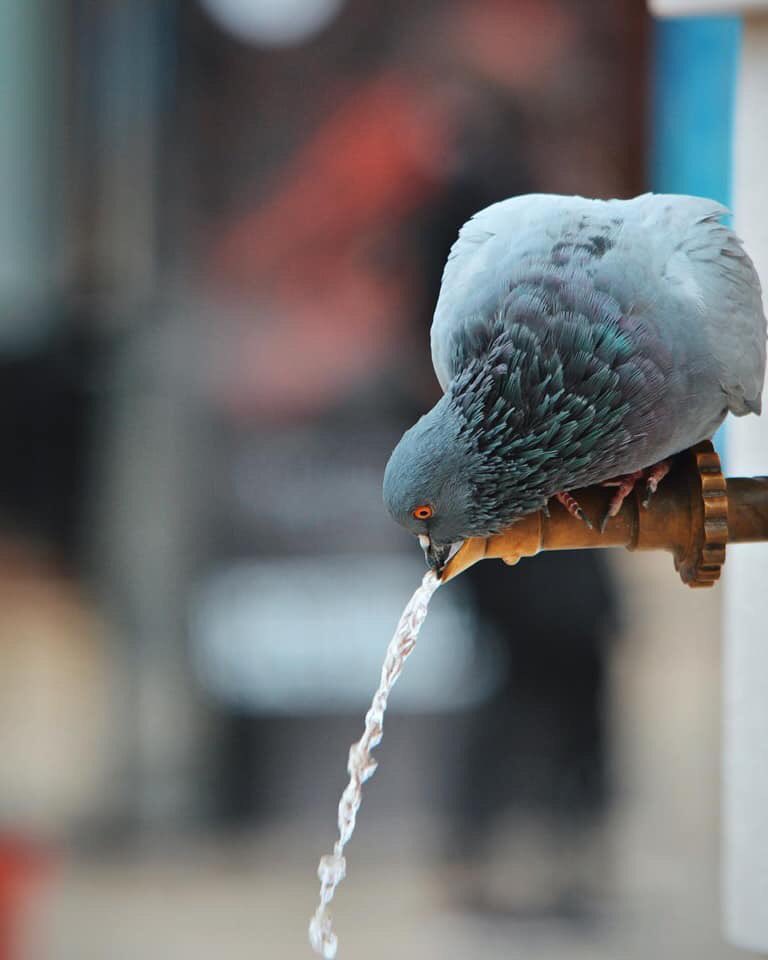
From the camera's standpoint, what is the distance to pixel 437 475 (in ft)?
3.67

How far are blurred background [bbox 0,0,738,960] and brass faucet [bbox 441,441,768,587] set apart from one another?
245 cm

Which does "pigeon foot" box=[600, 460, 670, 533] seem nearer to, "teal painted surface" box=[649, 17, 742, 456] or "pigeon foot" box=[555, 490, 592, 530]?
"pigeon foot" box=[555, 490, 592, 530]

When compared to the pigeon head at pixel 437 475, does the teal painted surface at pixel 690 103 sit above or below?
above

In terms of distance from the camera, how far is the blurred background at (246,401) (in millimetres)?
3703

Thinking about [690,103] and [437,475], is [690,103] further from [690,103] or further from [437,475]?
[437,475]

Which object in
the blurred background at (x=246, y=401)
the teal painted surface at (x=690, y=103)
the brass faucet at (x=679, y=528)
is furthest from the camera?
the blurred background at (x=246, y=401)

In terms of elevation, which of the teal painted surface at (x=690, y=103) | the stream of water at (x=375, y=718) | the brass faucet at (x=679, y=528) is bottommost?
the stream of water at (x=375, y=718)

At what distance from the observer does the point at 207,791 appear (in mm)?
3850

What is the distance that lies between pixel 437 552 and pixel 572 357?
212 mm

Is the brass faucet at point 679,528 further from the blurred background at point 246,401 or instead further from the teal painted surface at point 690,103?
the blurred background at point 246,401

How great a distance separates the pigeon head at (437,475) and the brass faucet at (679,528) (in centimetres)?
4

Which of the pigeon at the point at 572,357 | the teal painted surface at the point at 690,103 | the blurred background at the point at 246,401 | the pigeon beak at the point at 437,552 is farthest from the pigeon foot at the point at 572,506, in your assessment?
the blurred background at the point at 246,401

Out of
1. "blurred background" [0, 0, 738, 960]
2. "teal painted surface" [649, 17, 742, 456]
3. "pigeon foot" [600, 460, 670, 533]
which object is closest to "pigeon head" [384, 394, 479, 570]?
"pigeon foot" [600, 460, 670, 533]

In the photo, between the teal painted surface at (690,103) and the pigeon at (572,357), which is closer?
the pigeon at (572,357)
